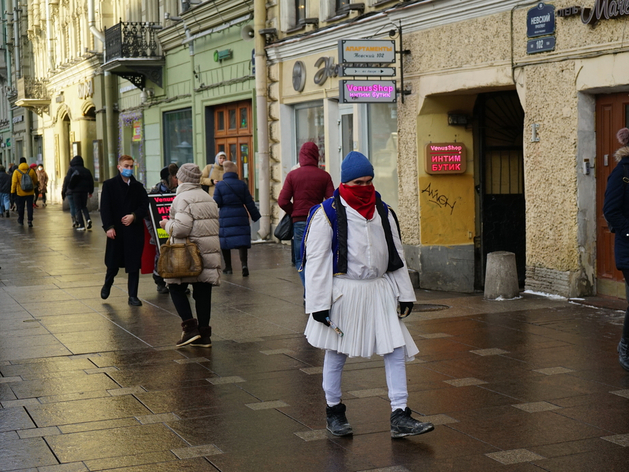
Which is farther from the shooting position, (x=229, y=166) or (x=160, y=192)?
(x=229, y=166)

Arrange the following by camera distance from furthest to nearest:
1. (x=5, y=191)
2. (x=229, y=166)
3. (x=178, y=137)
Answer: (x=5, y=191) < (x=178, y=137) < (x=229, y=166)

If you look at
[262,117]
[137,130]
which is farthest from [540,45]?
[137,130]

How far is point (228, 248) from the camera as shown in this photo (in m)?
14.0

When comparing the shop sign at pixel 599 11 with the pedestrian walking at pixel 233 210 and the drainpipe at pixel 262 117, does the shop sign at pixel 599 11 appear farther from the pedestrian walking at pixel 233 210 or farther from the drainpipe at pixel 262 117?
the drainpipe at pixel 262 117

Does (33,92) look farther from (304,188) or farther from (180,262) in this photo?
(180,262)

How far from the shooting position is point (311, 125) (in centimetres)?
1792

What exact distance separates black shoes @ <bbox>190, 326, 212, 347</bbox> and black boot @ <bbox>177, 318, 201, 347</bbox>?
37 mm

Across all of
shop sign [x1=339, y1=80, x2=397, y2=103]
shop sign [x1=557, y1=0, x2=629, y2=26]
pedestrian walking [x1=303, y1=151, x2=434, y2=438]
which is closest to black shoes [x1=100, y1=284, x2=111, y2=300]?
shop sign [x1=339, y1=80, x2=397, y2=103]

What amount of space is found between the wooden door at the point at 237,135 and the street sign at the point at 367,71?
808cm

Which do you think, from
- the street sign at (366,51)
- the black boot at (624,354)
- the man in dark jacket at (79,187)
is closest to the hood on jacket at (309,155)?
the street sign at (366,51)

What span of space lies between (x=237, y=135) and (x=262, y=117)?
2635mm

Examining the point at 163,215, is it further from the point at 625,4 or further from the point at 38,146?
the point at 38,146

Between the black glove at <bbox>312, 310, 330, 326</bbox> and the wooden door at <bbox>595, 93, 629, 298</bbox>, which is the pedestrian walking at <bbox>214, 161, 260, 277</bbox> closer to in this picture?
the wooden door at <bbox>595, 93, 629, 298</bbox>

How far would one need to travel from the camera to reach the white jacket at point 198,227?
883 centimetres
